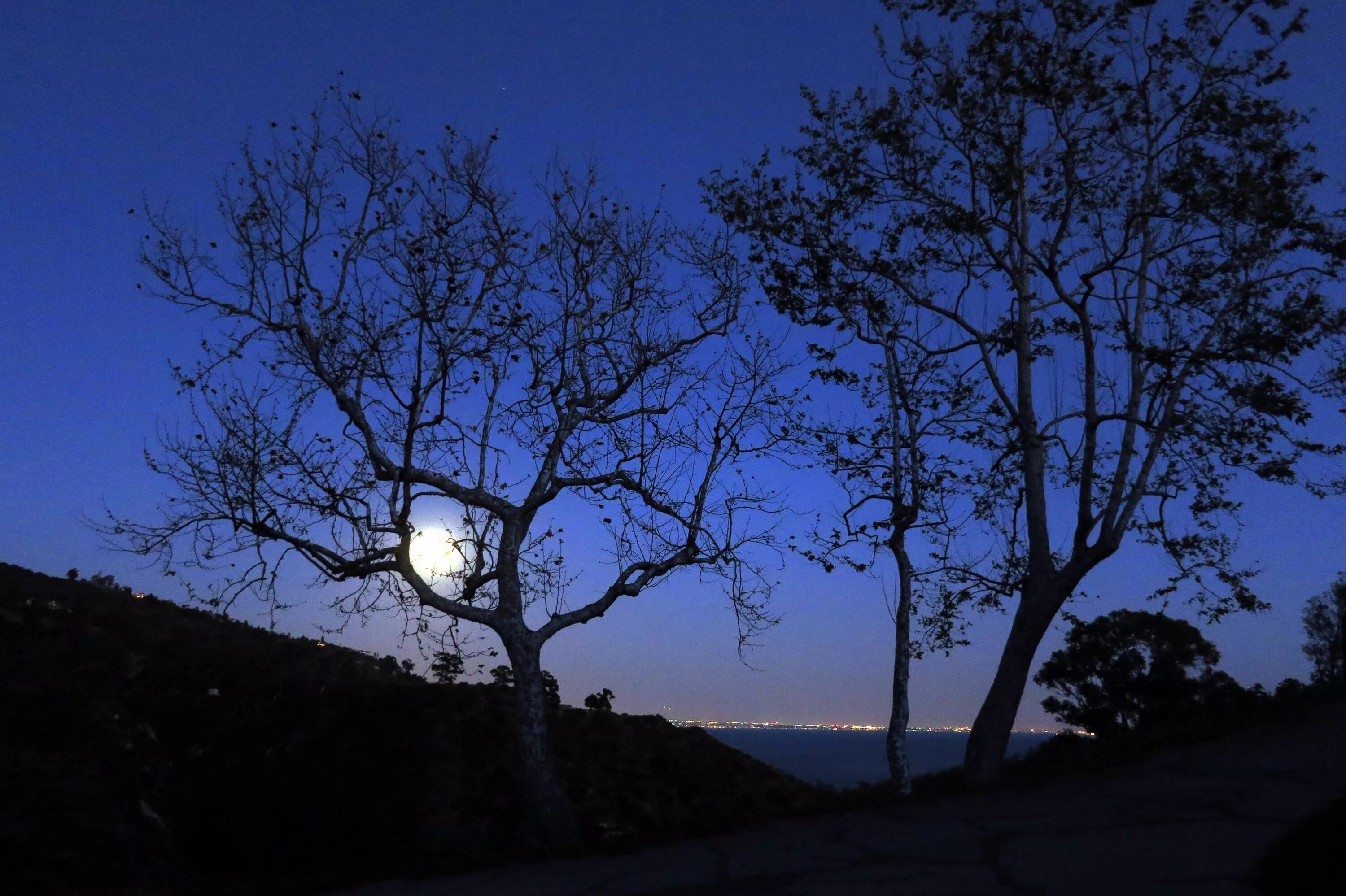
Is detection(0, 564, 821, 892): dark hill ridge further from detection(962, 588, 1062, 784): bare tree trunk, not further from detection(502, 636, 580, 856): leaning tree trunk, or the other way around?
detection(962, 588, 1062, 784): bare tree trunk

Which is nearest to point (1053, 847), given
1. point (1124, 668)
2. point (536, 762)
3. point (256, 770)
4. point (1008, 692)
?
point (1008, 692)

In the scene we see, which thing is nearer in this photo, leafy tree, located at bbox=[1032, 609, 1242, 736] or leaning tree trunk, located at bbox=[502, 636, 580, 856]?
leaning tree trunk, located at bbox=[502, 636, 580, 856]

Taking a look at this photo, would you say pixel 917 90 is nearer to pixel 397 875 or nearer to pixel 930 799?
pixel 930 799

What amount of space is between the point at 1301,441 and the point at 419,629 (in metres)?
12.2

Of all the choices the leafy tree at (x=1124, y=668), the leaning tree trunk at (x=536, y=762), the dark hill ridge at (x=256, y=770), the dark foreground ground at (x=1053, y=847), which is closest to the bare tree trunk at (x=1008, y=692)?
the dark foreground ground at (x=1053, y=847)

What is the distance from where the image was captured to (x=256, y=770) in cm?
1244

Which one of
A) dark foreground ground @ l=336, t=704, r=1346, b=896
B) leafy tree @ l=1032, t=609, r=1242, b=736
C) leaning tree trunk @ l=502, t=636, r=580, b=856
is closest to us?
dark foreground ground @ l=336, t=704, r=1346, b=896

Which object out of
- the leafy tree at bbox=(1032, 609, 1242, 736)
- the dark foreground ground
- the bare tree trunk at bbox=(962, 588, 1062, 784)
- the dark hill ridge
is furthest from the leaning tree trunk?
the leafy tree at bbox=(1032, 609, 1242, 736)

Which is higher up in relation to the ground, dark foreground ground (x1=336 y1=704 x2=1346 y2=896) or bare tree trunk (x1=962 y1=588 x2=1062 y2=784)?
bare tree trunk (x1=962 y1=588 x2=1062 y2=784)

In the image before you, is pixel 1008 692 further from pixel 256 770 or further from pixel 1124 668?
pixel 1124 668

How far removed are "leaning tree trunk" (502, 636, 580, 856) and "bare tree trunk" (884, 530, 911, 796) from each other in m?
5.58

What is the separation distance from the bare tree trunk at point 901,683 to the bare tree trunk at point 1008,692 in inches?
95.8

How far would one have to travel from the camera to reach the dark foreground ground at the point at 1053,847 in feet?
21.0

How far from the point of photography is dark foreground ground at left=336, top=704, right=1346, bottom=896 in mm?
6391
